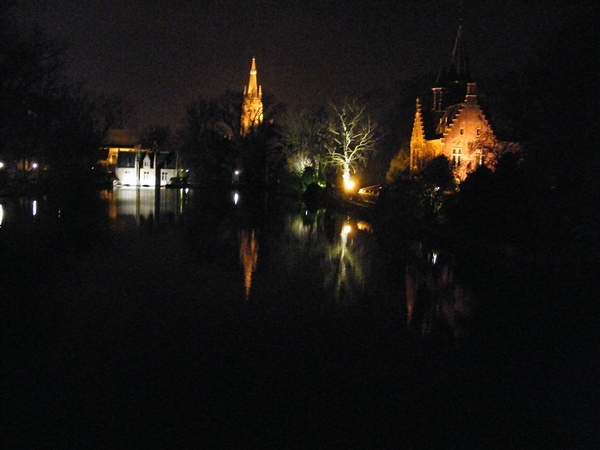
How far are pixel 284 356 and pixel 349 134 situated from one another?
1808 inches

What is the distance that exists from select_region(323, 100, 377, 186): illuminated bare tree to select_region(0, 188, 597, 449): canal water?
36.8m

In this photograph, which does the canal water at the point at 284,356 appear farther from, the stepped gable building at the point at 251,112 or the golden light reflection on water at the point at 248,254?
the stepped gable building at the point at 251,112

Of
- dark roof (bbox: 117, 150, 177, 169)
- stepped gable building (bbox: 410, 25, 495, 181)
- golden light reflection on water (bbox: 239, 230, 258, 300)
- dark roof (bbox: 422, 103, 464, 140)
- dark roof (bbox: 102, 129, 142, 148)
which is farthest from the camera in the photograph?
dark roof (bbox: 102, 129, 142, 148)

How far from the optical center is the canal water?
19.7 feet

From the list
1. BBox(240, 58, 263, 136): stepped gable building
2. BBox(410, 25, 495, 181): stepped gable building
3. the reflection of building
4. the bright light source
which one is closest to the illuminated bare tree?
the bright light source

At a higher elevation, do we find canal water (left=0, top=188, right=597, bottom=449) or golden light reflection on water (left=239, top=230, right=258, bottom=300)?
canal water (left=0, top=188, right=597, bottom=449)

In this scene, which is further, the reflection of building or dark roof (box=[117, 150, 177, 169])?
dark roof (box=[117, 150, 177, 169])

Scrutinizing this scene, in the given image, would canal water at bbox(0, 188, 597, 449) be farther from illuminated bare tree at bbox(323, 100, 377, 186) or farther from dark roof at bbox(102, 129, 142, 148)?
dark roof at bbox(102, 129, 142, 148)

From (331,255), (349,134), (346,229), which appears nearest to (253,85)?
(349,134)

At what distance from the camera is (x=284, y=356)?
27.4ft

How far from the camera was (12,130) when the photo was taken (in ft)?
141

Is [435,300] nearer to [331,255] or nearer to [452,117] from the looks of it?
[331,255]

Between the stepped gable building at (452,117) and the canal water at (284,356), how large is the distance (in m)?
30.8

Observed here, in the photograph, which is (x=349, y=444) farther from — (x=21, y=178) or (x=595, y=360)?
(x=21, y=178)
